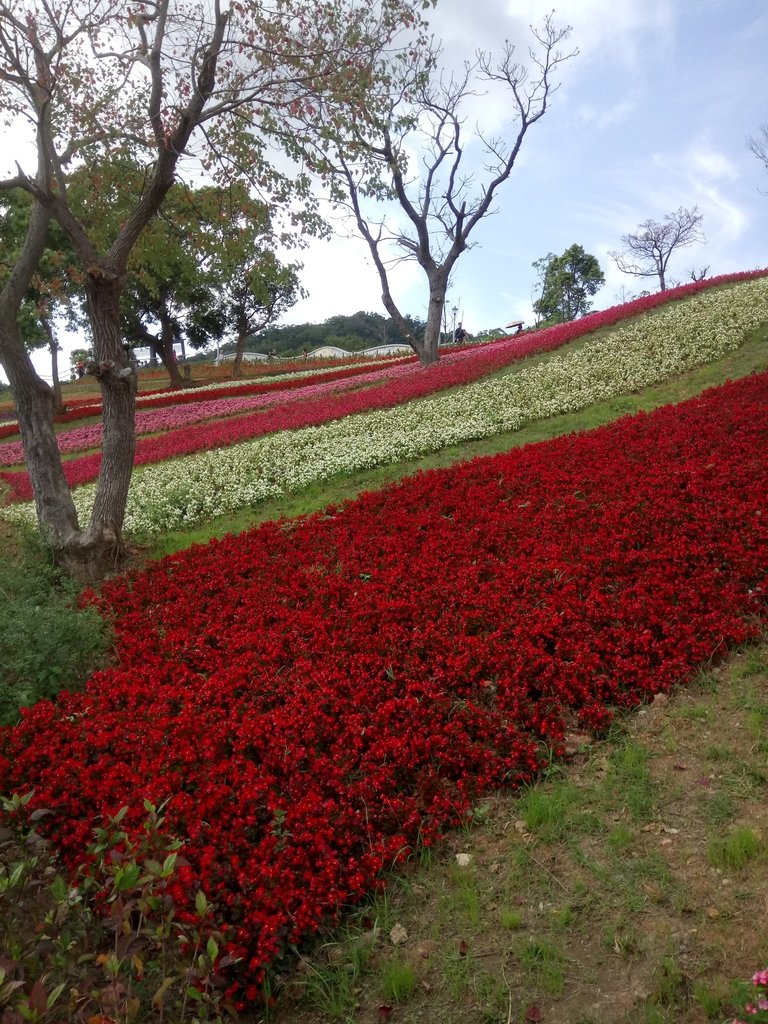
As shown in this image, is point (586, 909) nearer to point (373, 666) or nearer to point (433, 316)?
point (373, 666)

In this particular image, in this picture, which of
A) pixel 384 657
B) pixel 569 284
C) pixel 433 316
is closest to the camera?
pixel 384 657

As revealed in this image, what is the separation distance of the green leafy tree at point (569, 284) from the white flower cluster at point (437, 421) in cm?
4112

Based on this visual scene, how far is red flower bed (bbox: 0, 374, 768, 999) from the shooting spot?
352cm

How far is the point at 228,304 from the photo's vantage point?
39.6 meters

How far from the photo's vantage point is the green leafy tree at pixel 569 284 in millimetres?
56406

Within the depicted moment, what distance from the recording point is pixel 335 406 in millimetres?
17047

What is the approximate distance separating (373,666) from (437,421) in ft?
29.5

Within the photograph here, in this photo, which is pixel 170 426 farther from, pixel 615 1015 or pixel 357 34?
pixel 615 1015

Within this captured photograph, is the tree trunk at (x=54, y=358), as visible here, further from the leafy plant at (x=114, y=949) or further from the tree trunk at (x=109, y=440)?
the leafy plant at (x=114, y=949)

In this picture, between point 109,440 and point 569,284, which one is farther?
point 569,284

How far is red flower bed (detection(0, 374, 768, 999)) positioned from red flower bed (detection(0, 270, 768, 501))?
8.26 meters

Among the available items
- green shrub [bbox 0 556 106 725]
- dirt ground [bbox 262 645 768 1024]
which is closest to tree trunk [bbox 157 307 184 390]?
green shrub [bbox 0 556 106 725]

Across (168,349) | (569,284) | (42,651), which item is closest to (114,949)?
(42,651)

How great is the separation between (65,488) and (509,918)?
6.77 m
